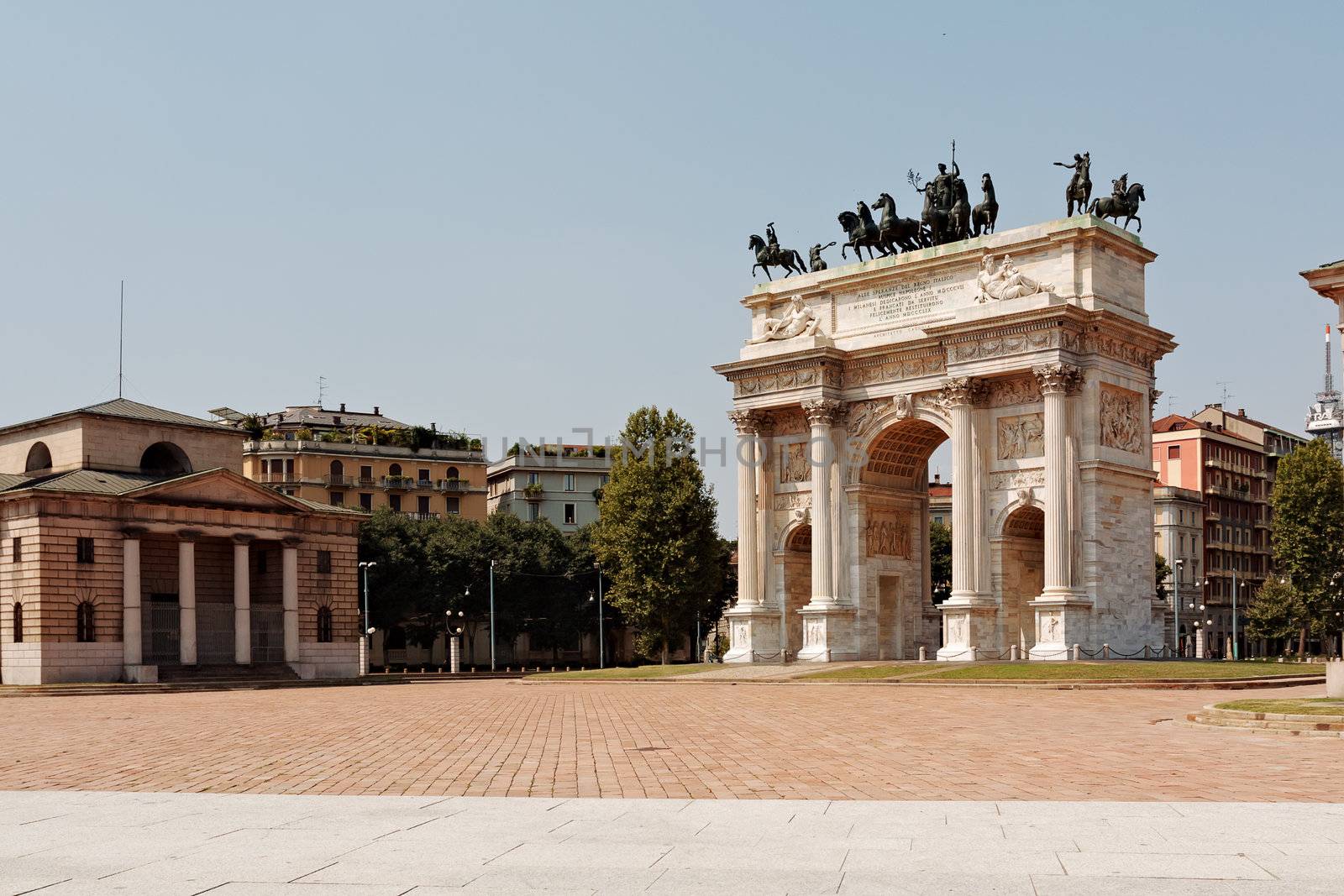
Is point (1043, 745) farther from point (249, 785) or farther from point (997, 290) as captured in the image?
point (997, 290)

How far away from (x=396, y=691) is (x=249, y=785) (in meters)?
34.5

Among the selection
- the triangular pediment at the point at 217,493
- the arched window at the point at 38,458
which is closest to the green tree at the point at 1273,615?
the triangular pediment at the point at 217,493

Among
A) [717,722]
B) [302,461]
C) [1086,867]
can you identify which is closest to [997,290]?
[717,722]

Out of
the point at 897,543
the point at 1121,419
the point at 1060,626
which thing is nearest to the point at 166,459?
the point at 897,543

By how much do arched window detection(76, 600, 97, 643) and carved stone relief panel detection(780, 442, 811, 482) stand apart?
30.0 meters

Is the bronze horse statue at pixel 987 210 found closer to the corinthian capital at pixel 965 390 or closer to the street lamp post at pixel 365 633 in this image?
the corinthian capital at pixel 965 390

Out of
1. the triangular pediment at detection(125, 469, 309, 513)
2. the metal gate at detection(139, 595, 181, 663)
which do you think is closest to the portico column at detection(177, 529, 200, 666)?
the metal gate at detection(139, 595, 181, 663)

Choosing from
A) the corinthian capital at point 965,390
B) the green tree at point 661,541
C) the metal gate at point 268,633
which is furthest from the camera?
the green tree at point 661,541

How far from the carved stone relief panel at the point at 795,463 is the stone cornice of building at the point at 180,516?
21069 millimetres

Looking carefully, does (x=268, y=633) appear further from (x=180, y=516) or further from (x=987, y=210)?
(x=987, y=210)

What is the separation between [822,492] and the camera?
64.1 metres

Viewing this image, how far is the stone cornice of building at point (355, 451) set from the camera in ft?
367

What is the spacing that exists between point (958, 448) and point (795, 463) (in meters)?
9.35

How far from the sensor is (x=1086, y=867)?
1059 cm
